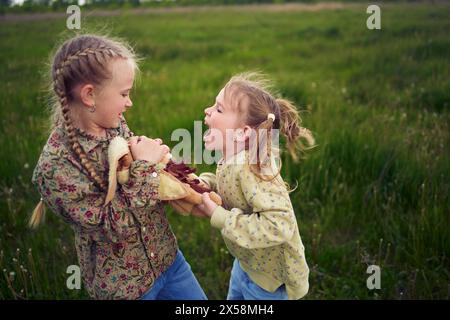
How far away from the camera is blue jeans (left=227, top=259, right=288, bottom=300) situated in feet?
6.53

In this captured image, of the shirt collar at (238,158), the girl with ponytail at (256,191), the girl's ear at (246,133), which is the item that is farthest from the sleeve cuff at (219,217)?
the girl's ear at (246,133)

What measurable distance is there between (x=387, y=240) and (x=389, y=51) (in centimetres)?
478

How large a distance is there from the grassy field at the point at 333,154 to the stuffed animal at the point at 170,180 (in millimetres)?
786

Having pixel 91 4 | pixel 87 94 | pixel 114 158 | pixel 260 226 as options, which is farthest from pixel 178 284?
pixel 91 4

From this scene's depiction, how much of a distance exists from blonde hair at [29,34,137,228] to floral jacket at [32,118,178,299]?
32 millimetres

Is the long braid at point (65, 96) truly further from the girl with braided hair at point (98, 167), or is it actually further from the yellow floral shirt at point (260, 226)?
the yellow floral shirt at point (260, 226)

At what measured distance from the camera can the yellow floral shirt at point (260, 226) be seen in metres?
1.74

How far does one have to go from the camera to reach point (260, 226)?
173 centimetres

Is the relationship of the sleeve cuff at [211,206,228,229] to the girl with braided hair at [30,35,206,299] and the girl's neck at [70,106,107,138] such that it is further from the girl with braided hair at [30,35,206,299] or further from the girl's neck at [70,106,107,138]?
the girl's neck at [70,106,107,138]

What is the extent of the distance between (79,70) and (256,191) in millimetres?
812

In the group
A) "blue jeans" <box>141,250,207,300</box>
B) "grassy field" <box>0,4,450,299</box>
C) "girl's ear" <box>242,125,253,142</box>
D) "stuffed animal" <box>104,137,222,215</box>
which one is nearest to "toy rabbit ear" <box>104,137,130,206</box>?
"stuffed animal" <box>104,137,222,215</box>

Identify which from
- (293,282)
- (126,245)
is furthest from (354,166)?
(126,245)

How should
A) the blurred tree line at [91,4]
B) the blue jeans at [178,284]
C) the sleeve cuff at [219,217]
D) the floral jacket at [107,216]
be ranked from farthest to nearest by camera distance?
1. the blurred tree line at [91,4]
2. the blue jeans at [178,284]
3. the sleeve cuff at [219,217]
4. the floral jacket at [107,216]
